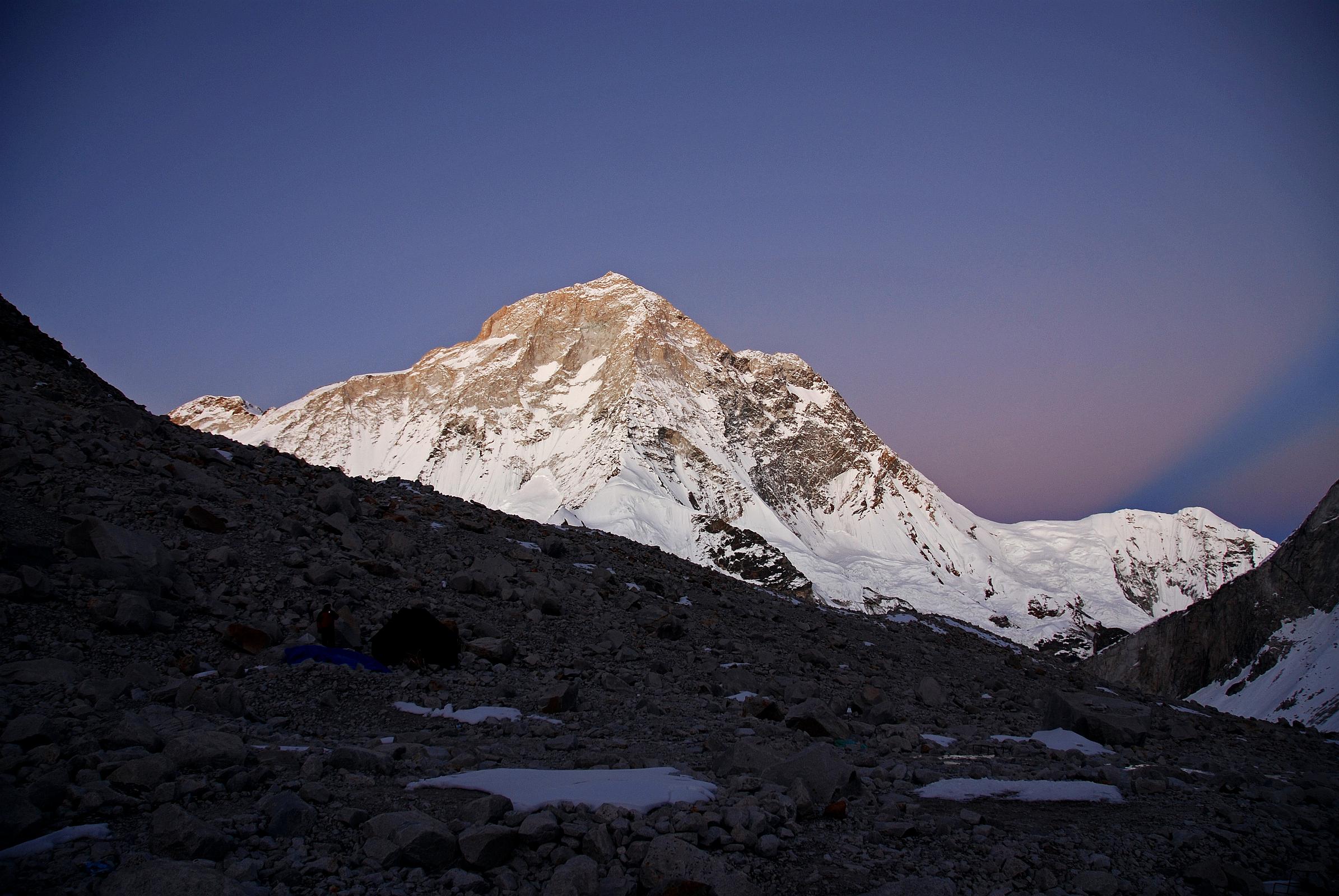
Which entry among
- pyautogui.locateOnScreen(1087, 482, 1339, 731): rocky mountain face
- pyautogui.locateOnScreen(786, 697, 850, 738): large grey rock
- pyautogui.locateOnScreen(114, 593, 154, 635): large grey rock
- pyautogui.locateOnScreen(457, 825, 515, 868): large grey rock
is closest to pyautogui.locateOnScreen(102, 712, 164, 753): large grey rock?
pyautogui.locateOnScreen(457, 825, 515, 868): large grey rock

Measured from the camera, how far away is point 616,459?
141500 mm

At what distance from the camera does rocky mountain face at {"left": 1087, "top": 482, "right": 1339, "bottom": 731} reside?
32.0 meters

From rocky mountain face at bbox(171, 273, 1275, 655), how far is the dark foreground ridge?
3827 inches

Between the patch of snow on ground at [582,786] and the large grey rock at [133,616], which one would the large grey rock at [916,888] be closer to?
the patch of snow on ground at [582,786]

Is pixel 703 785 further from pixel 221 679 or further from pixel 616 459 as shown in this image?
pixel 616 459

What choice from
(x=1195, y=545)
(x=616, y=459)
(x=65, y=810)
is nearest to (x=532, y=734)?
(x=65, y=810)

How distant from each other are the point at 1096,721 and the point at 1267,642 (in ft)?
126

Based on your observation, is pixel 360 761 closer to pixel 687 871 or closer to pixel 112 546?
pixel 687 871

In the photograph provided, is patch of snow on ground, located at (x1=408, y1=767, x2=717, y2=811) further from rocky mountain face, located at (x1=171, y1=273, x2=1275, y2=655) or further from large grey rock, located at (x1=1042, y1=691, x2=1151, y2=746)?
rocky mountain face, located at (x1=171, y1=273, x2=1275, y2=655)

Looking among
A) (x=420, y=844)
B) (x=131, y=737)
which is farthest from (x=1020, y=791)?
(x=131, y=737)

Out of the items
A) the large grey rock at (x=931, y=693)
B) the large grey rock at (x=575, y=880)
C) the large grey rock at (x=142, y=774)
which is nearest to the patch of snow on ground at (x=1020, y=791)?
the large grey rock at (x=575, y=880)

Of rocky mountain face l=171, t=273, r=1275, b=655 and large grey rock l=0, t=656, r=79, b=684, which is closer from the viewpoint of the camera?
large grey rock l=0, t=656, r=79, b=684

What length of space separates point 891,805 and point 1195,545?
22357cm

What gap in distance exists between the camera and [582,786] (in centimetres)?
483
